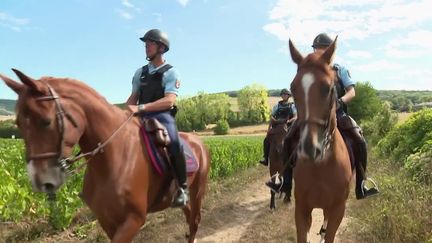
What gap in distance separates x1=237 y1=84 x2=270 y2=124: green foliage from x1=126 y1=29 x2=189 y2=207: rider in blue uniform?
82485 mm

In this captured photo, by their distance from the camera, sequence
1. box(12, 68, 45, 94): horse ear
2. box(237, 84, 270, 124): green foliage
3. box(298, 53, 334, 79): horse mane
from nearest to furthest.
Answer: box(12, 68, 45, 94): horse ear, box(298, 53, 334, 79): horse mane, box(237, 84, 270, 124): green foliage

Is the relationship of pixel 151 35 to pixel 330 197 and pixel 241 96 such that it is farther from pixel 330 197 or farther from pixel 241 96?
pixel 241 96

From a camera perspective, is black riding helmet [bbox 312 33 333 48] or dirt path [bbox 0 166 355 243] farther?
dirt path [bbox 0 166 355 243]

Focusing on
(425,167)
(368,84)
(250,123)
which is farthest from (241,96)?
(425,167)

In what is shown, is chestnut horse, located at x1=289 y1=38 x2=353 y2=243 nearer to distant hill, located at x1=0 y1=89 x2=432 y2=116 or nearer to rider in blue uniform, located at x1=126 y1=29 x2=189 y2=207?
rider in blue uniform, located at x1=126 y1=29 x2=189 y2=207

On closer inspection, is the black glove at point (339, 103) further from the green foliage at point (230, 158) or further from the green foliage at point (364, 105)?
the green foliage at point (364, 105)

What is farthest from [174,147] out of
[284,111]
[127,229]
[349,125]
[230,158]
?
[230,158]

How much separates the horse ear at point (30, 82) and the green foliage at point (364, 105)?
70126mm

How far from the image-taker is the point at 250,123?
88188mm

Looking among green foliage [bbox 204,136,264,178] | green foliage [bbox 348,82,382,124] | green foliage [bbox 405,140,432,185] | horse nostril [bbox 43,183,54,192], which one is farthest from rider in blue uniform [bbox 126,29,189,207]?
green foliage [bbox 348,82,382,124]

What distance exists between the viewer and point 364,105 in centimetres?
7269

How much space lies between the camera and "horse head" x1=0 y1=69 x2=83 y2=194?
11.9 feet

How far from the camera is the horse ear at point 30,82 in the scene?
3596 mm

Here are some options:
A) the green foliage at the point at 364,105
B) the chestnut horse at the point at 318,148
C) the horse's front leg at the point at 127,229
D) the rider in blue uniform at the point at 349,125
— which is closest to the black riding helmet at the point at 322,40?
the rider in blue uniform at the point at 349,125
